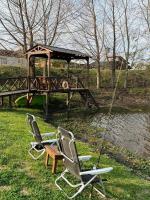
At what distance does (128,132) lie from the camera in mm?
17078

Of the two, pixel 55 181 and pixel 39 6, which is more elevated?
pixel 39 6

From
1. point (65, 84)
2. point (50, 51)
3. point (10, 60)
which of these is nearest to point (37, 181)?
point (50, 51)

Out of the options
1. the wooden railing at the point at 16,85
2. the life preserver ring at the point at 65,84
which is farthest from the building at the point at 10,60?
the life preserver ring at the point at 65,84

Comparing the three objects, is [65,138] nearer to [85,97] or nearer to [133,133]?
[133,133]

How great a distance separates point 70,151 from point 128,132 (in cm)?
1141

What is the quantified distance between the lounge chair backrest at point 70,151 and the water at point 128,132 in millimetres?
3986

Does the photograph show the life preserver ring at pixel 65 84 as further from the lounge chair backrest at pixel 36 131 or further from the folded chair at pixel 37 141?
the lounge chair backrest at pixel 36 131

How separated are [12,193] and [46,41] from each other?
28683 mm

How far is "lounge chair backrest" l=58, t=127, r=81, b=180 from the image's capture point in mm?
5805

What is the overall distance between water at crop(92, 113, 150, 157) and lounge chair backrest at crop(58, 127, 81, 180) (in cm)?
399

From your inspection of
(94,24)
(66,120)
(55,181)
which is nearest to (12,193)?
(55,181)

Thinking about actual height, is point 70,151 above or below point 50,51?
below

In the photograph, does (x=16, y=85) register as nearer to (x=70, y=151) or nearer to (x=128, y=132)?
(x=128, y=132)

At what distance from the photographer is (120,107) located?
2892cm
